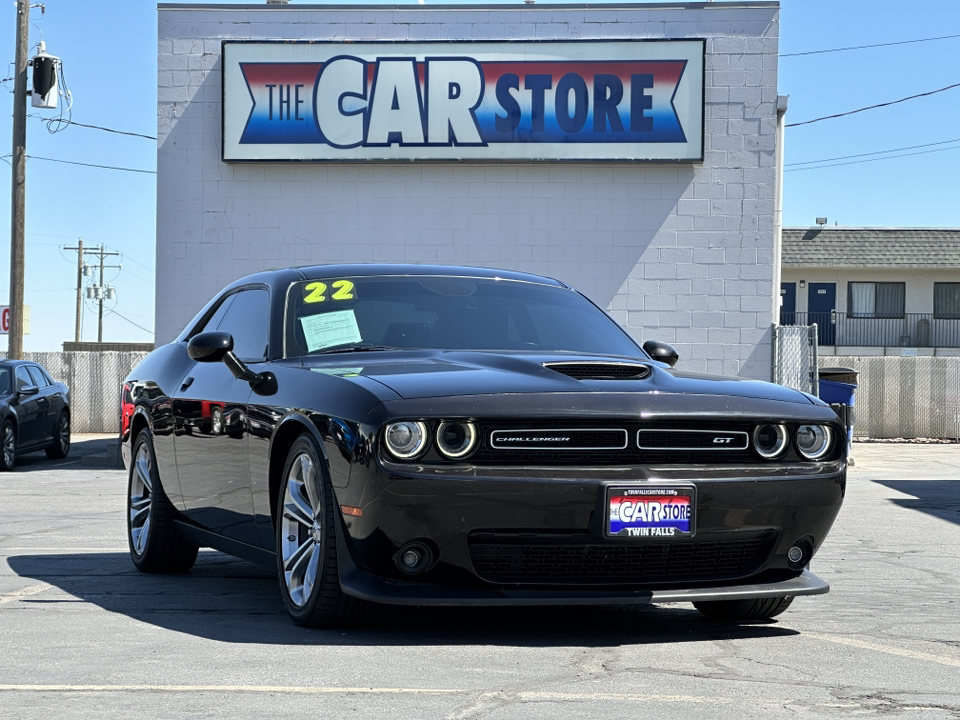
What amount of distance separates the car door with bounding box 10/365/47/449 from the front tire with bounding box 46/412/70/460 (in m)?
0.69

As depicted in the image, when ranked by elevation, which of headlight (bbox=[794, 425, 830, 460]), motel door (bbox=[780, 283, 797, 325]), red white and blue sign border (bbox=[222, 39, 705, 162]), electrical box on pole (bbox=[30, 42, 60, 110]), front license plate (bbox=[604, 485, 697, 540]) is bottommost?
front license plate (bbox=[604, 485, 697, 540])

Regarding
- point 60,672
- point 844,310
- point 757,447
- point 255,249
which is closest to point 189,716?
point 60,672

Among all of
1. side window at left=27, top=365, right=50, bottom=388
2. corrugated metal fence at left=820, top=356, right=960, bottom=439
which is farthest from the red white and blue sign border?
corrugated metal fence at left=820, top=356, right=960, bottom=439

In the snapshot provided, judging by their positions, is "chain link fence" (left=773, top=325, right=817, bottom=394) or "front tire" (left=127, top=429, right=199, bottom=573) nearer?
"front tire" (left=127, top=429, right=199, bottom=573)

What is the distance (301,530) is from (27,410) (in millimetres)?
13927

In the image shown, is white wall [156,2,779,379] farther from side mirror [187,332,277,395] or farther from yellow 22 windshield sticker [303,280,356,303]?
side mirror [187,332,277,395]

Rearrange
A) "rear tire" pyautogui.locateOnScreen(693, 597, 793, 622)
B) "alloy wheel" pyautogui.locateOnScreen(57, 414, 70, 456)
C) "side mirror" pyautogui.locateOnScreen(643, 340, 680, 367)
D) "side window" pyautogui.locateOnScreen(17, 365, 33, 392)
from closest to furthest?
"rear tire" pyautogui.locateOnScreen(693, 597, 793, 622) < "side mirror" pyautogui.locateOnScreen(643, 340, 680, 367) < "side window" pyautogui.locateOnScreen(17, 365, 33, 392) < "alloy wheel" pyautogui.locateOnScreen(57, 414, 70, 456)

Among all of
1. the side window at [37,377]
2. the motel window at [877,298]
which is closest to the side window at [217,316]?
the side window at [37,377]

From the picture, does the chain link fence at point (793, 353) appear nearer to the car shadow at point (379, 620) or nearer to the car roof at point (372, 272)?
the car roof at point (372, 272)

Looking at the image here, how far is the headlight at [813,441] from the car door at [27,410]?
14.4 metres

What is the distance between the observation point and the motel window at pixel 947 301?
45.5 meters

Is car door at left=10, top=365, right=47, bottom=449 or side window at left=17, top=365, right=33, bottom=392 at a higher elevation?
side window at left=17, top=365, right=33, bottom=392

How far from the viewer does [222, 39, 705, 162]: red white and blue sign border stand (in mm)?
18578

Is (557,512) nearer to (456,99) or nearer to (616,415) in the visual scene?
(616,415)
